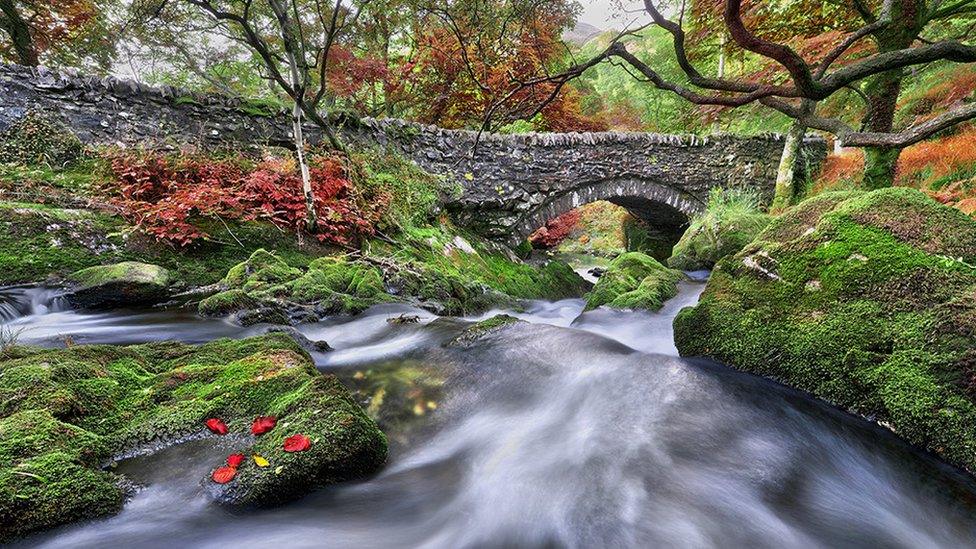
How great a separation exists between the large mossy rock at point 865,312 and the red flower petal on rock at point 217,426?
3085 millimetres

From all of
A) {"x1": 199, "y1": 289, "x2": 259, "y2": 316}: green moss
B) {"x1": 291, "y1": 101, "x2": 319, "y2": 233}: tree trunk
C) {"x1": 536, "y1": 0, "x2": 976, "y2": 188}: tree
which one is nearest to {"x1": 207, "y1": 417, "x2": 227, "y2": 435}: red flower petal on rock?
{"x1": 199, "y1": 289, "x2": 259, "y2": 316}: green moss

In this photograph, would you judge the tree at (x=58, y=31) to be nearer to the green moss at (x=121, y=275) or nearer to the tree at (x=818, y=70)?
the green moss at (x=121, y=275)

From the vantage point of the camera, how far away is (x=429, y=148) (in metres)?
9.00

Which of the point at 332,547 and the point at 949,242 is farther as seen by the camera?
the point at 949,242

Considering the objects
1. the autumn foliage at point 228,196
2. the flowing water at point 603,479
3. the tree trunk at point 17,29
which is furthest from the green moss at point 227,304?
the tree trunk at point 17,29

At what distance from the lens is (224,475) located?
68.0 inches

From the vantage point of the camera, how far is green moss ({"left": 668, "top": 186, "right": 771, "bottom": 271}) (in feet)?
28.3

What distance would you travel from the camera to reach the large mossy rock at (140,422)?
58.6 inches

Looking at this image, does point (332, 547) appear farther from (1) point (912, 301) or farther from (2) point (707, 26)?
(2) point (707, 26)

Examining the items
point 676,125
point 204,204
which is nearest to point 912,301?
point 204,204

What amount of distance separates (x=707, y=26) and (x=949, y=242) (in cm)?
809

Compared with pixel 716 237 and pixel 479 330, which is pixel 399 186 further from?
pixel 716 237

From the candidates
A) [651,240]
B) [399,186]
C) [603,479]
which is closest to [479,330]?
[603,479]

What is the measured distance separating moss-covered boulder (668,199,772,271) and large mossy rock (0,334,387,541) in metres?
8.44
